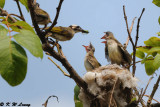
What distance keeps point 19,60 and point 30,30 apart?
14.1 inches

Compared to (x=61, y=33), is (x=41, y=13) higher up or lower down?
higher up

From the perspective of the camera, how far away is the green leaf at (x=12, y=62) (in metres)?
1.39

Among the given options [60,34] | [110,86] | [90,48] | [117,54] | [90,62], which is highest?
[60,34]

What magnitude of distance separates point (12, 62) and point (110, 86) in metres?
2.85

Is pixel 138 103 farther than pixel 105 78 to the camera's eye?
No

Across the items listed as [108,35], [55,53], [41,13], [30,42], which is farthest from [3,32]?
[108,35]

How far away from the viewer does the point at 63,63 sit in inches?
112

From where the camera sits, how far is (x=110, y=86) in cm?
406

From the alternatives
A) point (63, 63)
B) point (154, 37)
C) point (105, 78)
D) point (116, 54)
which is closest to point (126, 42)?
point (116, 54)

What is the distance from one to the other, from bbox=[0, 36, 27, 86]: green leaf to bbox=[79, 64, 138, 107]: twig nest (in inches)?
92.9

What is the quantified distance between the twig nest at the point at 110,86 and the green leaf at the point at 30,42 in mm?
2312

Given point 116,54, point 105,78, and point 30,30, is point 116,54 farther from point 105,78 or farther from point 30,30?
point 30,30

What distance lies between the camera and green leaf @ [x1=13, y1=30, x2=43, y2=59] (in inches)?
56.2

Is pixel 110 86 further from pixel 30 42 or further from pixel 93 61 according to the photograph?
pixel 30 42
